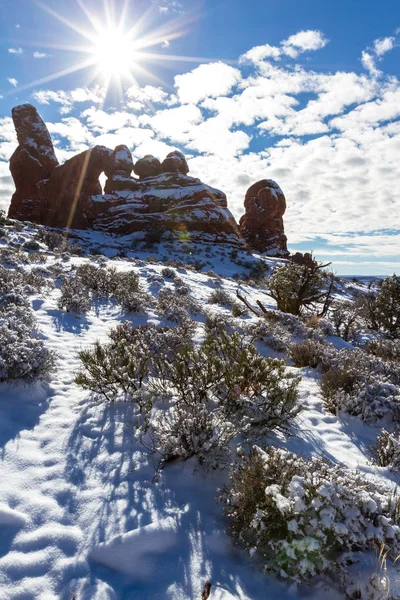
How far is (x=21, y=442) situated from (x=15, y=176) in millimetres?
83069

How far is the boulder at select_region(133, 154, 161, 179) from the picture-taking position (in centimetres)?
7588

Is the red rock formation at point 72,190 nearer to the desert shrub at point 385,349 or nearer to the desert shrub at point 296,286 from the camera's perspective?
the desert shrub at point 296,286

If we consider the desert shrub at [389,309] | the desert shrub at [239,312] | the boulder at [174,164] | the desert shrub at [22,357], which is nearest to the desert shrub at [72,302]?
the desert shrub at [22,357]

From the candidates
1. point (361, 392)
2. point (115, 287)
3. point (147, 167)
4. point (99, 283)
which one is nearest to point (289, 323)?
point (361, 392)

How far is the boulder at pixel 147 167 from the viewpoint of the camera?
75.9 meters

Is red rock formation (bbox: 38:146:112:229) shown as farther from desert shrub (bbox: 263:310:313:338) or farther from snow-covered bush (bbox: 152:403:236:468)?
snow-covered bush (bbox: 152:403:236:468)

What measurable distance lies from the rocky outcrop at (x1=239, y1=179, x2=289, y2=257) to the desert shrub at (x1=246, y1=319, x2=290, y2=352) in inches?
2457

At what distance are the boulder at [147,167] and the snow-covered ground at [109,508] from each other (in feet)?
258

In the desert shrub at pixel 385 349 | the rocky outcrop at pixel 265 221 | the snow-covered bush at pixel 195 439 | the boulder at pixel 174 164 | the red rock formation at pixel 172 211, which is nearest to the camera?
the snow-covered bush at pixel 195 439

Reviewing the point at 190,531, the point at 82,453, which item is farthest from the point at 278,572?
the point at 82,453

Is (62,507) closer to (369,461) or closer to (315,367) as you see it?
(369,461)

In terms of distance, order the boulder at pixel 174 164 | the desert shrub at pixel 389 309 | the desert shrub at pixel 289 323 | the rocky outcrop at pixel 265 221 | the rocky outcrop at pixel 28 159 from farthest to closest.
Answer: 1. the boulder at pixel 174 164
2. the rocky outcrop at pixel 265 221
3. the rocky outcrop at pixel 28 159
4. the desert shrub at pixel 389 309
5. the desert shrub at pixel 289 323

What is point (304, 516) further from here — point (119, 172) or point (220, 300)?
point (119, 172)

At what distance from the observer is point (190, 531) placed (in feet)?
8.38
